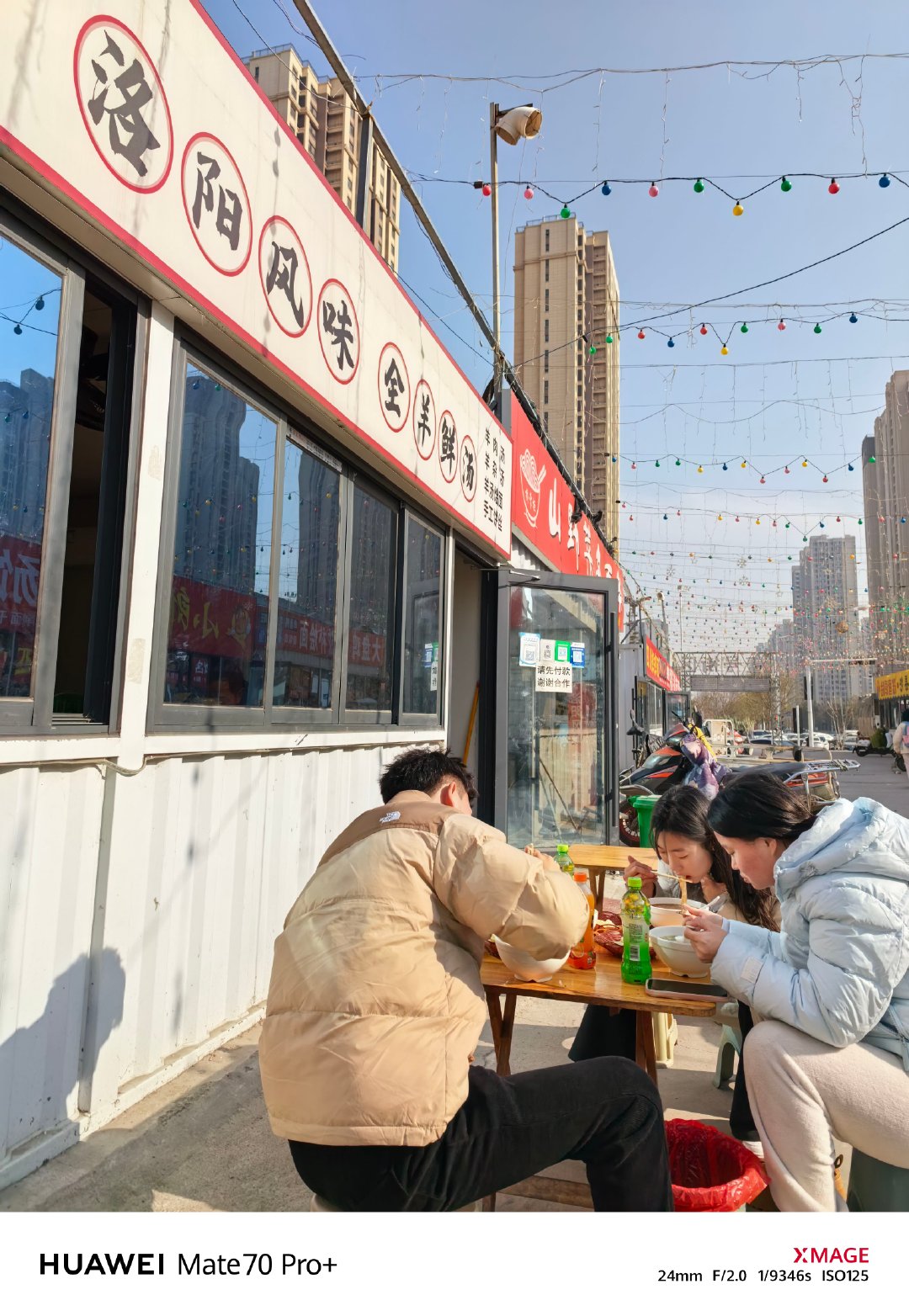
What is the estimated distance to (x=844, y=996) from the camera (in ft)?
5.46

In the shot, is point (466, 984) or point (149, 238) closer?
point (466, 984)

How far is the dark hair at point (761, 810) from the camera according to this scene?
1.99 meters

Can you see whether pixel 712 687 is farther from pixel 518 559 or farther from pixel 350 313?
pixel 350 313

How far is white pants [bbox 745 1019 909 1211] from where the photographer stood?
1.67m

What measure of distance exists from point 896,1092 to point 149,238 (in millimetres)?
3050

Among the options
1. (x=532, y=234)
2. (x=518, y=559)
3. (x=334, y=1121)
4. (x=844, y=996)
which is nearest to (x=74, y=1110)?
(x=334, y=1121)

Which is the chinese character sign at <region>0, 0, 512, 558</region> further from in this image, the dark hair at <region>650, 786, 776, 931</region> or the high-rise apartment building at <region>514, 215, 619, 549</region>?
the high-rise apartment building at <region>514, 215, 619, 549</region>

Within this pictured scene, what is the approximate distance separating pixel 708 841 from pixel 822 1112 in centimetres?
114

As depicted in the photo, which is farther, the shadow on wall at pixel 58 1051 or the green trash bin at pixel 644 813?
the green trash bin at pixel 644 813

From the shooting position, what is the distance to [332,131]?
4102 millimetres

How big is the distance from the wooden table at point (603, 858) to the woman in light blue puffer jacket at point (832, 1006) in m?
1.86

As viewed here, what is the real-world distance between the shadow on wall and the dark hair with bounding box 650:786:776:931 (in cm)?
197

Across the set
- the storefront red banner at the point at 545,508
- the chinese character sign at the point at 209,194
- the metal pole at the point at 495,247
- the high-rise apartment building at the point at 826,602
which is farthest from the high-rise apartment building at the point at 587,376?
the chinese character sign at the point at 209,194
